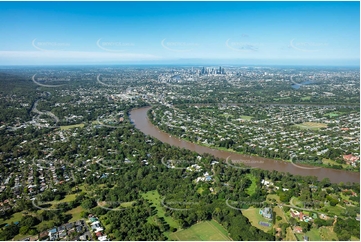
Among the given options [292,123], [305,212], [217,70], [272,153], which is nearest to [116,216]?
[305,212]

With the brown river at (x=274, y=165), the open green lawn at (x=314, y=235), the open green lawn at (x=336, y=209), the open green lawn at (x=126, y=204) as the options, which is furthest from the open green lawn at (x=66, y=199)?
the open green lawn at (x=336, y=209)

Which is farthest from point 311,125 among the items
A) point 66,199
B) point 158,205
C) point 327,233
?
point 66,199

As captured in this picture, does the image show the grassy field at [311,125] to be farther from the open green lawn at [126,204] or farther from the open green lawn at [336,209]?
the open green lawn at [126,204]

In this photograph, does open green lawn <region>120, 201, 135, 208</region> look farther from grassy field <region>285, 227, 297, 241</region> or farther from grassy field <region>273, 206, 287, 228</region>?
grassy field <region>285, 227, 297, 241</region>

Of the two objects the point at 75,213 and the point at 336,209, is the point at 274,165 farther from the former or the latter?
the point at 75,213

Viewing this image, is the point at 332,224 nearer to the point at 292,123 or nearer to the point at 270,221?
the point at 270,221

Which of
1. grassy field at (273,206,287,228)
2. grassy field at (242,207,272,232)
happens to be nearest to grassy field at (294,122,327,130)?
grassy field at (273,206,287,228)

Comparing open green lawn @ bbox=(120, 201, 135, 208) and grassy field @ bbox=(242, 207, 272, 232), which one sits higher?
grassy field @ bbox=(242, 207, 272, 232)
